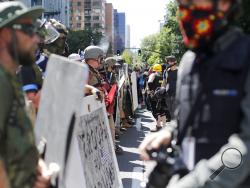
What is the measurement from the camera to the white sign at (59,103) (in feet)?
8.84

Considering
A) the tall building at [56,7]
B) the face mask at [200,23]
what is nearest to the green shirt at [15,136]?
the face mask at [200,23]

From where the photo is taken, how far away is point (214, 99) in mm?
2229

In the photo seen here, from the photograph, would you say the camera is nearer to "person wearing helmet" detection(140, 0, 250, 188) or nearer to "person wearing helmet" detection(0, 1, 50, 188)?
"person wearing helmet" detection(140, 0, 250, 188)

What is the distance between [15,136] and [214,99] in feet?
3.23

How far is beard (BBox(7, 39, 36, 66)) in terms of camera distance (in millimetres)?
2760

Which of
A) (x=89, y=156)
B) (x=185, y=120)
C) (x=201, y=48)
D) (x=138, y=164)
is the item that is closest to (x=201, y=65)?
(x=201, y=48)

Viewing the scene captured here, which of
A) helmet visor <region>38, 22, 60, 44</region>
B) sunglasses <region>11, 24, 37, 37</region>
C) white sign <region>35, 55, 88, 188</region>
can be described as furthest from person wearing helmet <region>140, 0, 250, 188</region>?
helmet visor <region>38, 22, 60, 44</region>

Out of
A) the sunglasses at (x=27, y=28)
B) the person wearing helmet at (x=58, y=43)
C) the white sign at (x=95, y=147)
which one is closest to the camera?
the sunglasses at (x=27, y=28)

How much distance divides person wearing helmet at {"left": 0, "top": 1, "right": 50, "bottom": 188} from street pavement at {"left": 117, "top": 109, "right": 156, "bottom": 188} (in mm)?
1884

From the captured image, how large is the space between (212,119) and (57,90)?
1043 mm

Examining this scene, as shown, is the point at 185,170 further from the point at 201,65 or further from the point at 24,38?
the point at 24,38

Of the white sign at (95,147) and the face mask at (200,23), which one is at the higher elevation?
the face mask at (200,23)

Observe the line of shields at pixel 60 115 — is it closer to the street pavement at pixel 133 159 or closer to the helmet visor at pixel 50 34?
the street pavement at pixel 133 159

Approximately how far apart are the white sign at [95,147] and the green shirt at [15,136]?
1723mm
